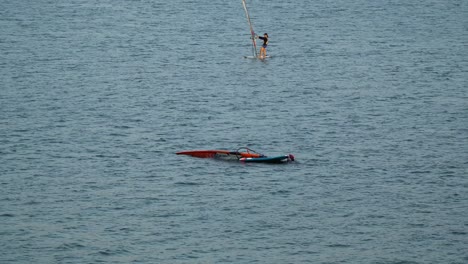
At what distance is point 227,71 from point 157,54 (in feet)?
51.2

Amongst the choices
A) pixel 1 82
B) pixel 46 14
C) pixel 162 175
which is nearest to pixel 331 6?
pixel 46 14

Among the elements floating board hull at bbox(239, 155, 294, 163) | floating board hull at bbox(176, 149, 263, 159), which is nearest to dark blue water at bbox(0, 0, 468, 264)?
floating board hull at bbox(239, 155, 294, 163)

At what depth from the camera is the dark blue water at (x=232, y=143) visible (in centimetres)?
6512

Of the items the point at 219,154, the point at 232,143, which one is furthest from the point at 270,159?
the point at 232,143

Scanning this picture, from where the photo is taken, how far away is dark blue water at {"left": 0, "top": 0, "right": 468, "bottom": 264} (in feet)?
214

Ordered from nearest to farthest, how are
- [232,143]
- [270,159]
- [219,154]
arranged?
[270,159] → [219,154] → [232,143]

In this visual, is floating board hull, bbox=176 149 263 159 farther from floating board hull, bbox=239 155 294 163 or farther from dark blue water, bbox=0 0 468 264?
dark blue water, bbox=0 0 468 264

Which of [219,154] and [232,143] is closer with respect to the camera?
[219,154]

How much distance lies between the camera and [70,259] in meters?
61.8

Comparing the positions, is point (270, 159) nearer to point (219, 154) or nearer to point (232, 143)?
point (219, 154)

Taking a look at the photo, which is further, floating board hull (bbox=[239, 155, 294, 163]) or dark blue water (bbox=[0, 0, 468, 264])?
floating board hull (bbox=[239, 155, 294, 163])

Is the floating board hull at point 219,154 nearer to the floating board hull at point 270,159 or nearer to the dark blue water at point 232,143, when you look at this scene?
the floating board hull at point 270,159

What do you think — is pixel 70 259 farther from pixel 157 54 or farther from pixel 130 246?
pixel 157 54

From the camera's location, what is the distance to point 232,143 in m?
85.2
